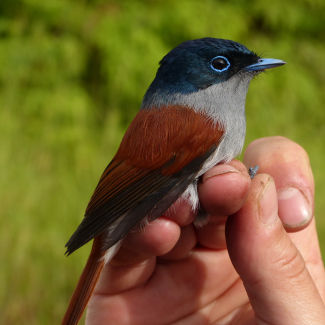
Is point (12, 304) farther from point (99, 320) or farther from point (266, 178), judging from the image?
point (266, 178)

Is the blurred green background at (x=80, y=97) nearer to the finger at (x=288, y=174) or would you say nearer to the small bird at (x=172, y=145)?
the small bird at (x=172, y=145)

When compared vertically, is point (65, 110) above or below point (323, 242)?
above

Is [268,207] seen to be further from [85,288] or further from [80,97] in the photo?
[80,97]

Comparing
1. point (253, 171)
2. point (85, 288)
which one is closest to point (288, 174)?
point (253, 171)

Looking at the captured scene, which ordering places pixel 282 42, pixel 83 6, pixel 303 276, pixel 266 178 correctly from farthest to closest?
pixel 282 42 < pixel 83 6 < pixel 266 178 < pixel 303 276

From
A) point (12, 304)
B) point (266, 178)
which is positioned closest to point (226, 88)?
point (266, 178)

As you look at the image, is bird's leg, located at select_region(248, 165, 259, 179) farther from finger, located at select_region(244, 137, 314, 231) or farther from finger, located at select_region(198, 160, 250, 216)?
finger, located at select_region(198, 160, 250, 216)

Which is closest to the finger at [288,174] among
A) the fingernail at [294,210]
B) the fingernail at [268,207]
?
the fingernail at [294,210]
